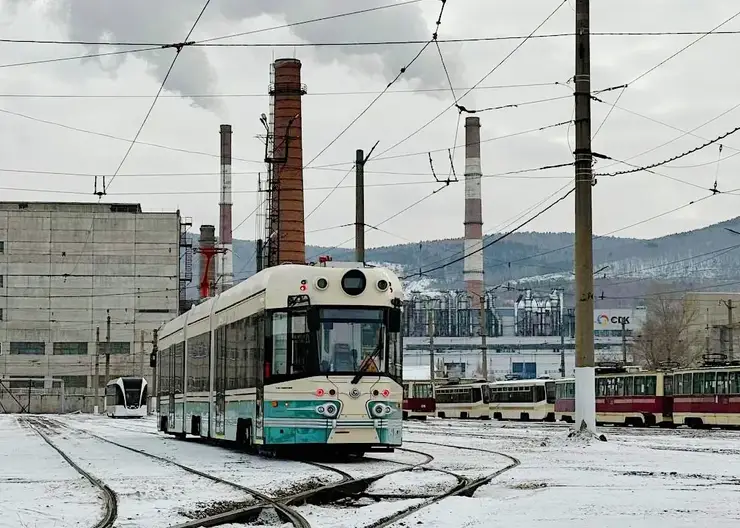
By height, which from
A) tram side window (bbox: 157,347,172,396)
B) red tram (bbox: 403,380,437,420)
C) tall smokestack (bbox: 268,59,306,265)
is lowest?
red tram (bbox: 403,380,437,420)

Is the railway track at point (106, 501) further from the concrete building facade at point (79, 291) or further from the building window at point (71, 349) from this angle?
the building window at point (71, 349)

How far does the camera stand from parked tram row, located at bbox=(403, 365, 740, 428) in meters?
45.2

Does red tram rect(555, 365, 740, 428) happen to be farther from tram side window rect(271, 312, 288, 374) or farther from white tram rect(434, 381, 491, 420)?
tram side window rect(271, 312, 288, 374)

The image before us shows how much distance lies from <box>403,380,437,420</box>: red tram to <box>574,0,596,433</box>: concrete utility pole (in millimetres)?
51363

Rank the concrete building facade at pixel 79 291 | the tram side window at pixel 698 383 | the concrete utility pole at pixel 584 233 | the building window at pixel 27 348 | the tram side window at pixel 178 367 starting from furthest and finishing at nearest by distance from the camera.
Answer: the concrete building facade at pixel 79 291, the building window at pixel 27 348, the tram side window at pixel 698 383, the tram side window at pixel 178 367, the concrete utility pole at pixel 584 233

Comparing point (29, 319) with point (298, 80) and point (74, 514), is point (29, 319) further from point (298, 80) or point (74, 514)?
point (74, 514)

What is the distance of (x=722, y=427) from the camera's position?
47.3 m

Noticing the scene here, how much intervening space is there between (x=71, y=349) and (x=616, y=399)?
6360cm

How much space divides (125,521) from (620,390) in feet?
148

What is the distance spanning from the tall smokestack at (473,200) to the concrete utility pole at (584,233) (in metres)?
73.6

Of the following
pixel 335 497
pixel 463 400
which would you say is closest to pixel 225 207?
pixel 463 400

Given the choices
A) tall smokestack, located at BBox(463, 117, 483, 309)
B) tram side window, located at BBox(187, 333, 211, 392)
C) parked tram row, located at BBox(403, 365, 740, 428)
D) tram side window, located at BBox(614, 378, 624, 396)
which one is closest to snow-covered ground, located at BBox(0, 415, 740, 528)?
tram side window, located at BBox(187, 333, 211, 392)

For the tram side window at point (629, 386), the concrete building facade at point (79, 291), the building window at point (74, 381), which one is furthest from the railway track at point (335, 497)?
the building window at point (74, 381)

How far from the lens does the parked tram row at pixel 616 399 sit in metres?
45.2
